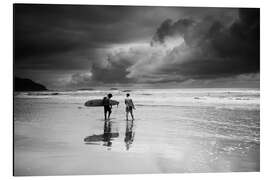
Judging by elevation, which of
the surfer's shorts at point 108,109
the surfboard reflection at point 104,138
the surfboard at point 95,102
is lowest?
the surfboard reflection at point 104,138

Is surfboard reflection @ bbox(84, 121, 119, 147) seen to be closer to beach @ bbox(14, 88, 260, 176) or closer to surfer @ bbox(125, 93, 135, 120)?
beach @ bbox(14, 88, 260, 176)

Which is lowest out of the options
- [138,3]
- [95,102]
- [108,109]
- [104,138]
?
[104,138]

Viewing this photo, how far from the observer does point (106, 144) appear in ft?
22.2

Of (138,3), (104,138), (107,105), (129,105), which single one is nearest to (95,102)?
(107,105)

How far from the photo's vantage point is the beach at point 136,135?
6559 millimetres

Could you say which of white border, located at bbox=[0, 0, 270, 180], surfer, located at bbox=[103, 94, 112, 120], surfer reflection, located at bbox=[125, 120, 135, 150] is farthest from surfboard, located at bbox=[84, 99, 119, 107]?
white border, located at bbox=[0, 0, 270, 180]

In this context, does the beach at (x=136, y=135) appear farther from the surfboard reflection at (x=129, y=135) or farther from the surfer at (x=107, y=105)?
the surfer at (x=107, y=105)

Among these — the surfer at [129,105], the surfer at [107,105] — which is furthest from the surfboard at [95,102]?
the surfer at [129,105]

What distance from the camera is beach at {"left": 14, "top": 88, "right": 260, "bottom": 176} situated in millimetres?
6559

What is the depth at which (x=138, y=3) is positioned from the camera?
23.8 feet

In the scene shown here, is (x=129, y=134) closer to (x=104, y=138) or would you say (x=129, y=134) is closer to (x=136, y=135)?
(x=136, y=135)

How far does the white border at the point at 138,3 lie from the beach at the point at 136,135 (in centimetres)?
12

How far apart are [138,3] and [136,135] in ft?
8.34
